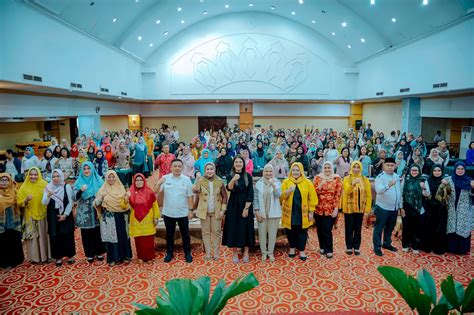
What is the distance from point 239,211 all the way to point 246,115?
16810 mm

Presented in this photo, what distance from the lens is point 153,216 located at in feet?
13.9

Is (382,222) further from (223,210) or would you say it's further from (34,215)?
(34,215)

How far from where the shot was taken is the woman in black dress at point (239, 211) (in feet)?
13.6

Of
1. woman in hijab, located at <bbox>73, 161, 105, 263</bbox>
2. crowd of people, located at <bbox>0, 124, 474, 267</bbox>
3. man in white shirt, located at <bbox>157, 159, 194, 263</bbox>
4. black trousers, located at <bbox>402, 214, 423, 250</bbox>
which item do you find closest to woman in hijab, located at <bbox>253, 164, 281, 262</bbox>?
crowd of people, located at <bbox>0, 124, 474, 267</bbox>

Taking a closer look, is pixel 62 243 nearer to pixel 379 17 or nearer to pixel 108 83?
pixel 108 83

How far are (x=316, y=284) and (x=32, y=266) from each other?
388 cm

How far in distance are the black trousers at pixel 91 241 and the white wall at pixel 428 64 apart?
11.3m

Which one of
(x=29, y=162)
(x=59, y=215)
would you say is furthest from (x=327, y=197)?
(x=29, y=162)

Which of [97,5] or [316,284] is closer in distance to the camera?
[316,284]

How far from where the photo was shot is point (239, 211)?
419 cm

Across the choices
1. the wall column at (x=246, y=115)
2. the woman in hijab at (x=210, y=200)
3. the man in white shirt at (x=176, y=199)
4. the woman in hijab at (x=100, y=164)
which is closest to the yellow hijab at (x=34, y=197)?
the man in white shirt at (x=176, y=199)

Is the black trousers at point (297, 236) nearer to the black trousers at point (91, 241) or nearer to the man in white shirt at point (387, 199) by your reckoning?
the man in white shirt at point (387, 199)

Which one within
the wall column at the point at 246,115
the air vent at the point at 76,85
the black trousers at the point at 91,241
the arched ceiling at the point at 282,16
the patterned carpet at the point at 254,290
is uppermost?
the arched ceiling at the point at 282,16

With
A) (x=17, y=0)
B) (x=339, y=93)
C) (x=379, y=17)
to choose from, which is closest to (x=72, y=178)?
(x=17, y=0)
